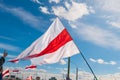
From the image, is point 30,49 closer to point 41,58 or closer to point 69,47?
point 41,58

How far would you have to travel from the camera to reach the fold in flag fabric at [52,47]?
10.7 metres

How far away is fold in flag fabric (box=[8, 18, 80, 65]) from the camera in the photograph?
1073cm

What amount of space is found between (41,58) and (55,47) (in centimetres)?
79

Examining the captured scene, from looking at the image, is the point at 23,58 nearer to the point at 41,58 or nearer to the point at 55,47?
the point at 41,58

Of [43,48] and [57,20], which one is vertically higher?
[57,20]

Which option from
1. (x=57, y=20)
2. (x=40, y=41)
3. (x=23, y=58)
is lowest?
(x=23, y=58)

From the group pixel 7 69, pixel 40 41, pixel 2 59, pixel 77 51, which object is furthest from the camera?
pixel 7 69

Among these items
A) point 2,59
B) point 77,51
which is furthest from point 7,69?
point 77,51

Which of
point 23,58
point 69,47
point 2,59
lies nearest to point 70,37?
point 69,47

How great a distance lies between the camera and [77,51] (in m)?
10.3

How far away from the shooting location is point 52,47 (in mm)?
11180

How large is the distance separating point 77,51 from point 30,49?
75.5 inches

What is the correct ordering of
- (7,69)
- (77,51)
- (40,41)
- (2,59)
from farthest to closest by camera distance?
(7,69)
(2,59)
(40,41)
(77,51)

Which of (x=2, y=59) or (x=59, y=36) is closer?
(x=59, y=36)
